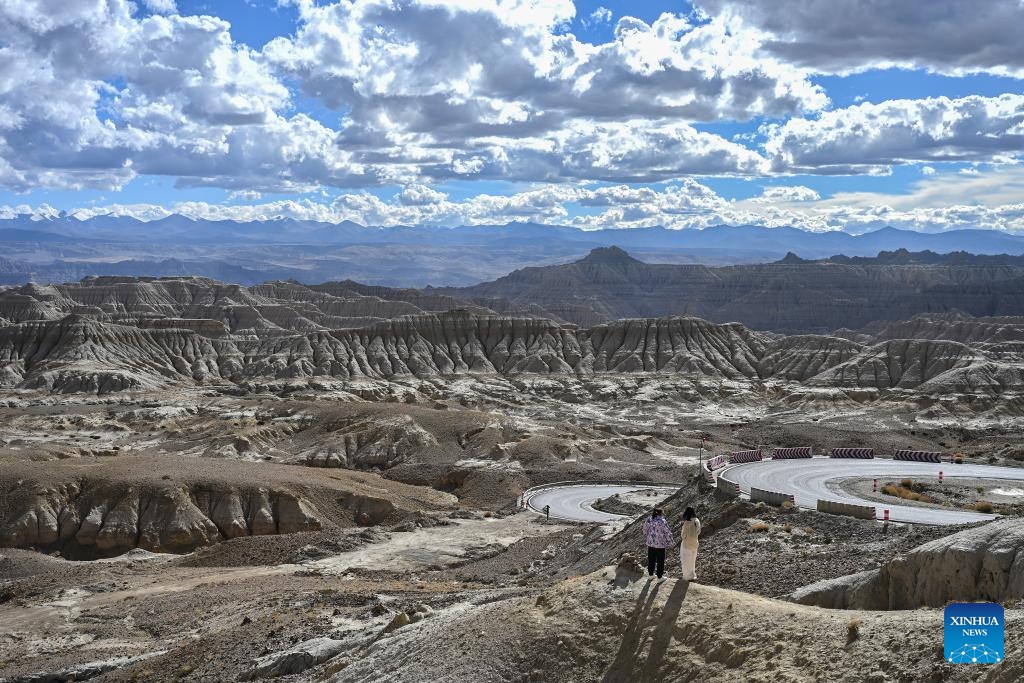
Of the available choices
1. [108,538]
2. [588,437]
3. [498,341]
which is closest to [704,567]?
[108,538]

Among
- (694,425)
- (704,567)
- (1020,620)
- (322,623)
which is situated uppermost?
(1020,620)

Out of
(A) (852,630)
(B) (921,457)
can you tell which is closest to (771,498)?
(A) (852,630)

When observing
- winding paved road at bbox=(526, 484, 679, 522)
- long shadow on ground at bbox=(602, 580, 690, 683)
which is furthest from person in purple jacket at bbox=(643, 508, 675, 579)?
winding paved road at bbox=(526, 484, 679, 522)

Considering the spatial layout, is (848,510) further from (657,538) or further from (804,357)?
(804,357)

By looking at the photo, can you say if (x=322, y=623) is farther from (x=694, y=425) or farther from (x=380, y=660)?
(x=694, y=425)

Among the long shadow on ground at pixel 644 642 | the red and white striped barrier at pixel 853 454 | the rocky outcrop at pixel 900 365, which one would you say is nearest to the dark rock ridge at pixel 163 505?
the red and white striped barrier at pixel 853 454

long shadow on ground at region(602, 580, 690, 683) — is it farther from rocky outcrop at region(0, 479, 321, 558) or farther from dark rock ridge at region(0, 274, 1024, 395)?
dark rock ridge at region(0, 274, 1024, 395)

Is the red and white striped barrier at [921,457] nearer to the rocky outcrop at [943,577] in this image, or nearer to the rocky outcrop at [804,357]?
the rocky outcrop at [943,577]
